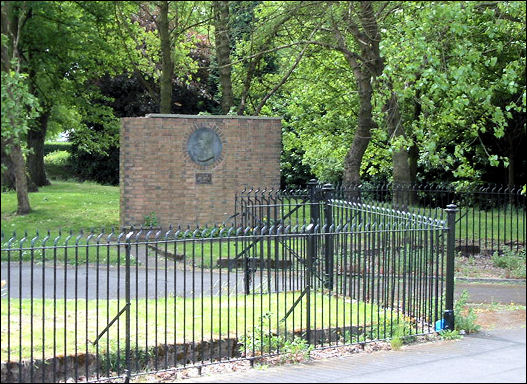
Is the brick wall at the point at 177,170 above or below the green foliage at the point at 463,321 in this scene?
above

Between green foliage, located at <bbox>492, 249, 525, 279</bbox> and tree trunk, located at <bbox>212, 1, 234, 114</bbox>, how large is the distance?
6647mm

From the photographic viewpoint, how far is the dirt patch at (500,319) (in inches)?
384

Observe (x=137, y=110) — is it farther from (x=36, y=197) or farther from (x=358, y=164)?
(x=358, y=164)

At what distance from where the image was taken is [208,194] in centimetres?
1825

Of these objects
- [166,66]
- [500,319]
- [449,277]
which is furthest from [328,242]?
[166,66]

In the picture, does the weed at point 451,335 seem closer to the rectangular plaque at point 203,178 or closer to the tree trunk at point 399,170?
the tree trunk at point 399,170

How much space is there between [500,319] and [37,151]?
1571 centimetres

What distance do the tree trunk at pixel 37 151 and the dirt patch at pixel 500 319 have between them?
48.2 feet

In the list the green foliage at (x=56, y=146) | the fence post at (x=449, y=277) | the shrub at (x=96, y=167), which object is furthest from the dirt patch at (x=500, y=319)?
the green foliage at (x=56, y=146)

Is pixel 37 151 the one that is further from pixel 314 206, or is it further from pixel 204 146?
pixel 314 206

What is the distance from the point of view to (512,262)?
15.5m

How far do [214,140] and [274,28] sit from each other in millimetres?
4525

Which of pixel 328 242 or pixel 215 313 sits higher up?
pixel 328 242

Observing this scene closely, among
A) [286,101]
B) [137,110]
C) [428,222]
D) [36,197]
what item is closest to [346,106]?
[286,101]
